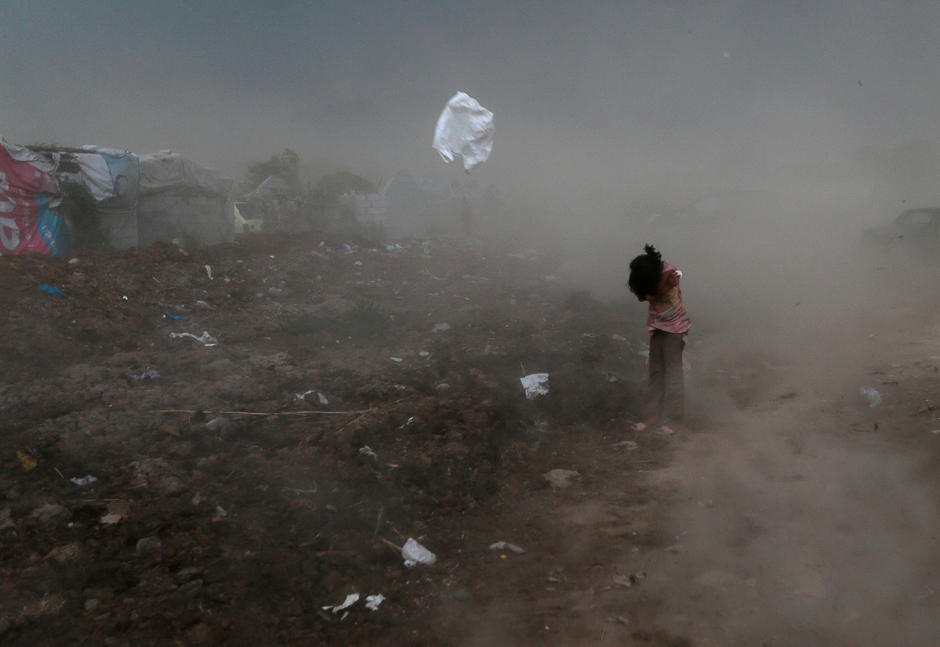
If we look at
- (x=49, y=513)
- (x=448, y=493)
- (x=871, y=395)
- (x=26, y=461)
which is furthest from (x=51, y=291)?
(x=871, y=395)

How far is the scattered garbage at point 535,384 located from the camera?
4.41m

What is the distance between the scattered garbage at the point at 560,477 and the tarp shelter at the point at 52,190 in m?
8.42

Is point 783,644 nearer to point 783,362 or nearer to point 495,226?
point 783,362

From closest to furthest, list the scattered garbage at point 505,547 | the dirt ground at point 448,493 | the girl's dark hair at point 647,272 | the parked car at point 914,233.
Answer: the dirt ground at point 448,493 < the scattered garbage at point 505,547 < the girl's dark hair at point 647,272 < the parked car at point 914,233

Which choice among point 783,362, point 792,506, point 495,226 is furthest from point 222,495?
point 495,226

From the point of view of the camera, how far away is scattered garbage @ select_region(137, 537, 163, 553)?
238cm

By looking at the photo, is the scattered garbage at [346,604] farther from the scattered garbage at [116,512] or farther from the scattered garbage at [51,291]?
the scattered garbage at [51,291]

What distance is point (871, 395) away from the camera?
11.9ft

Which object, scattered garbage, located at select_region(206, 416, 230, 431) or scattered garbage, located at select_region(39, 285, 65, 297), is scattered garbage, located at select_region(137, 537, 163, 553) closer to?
scattered garbage, located at select_region(206, 416, 230, 431)

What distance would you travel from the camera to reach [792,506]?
2.56 metres

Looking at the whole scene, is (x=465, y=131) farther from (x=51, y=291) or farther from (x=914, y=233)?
(x=914, y=233)

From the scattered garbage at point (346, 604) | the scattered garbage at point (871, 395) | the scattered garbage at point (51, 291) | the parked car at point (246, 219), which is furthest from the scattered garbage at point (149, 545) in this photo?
the parked car at point (246, 219)

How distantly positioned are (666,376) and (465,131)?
489cm

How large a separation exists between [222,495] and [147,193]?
29.1ft
